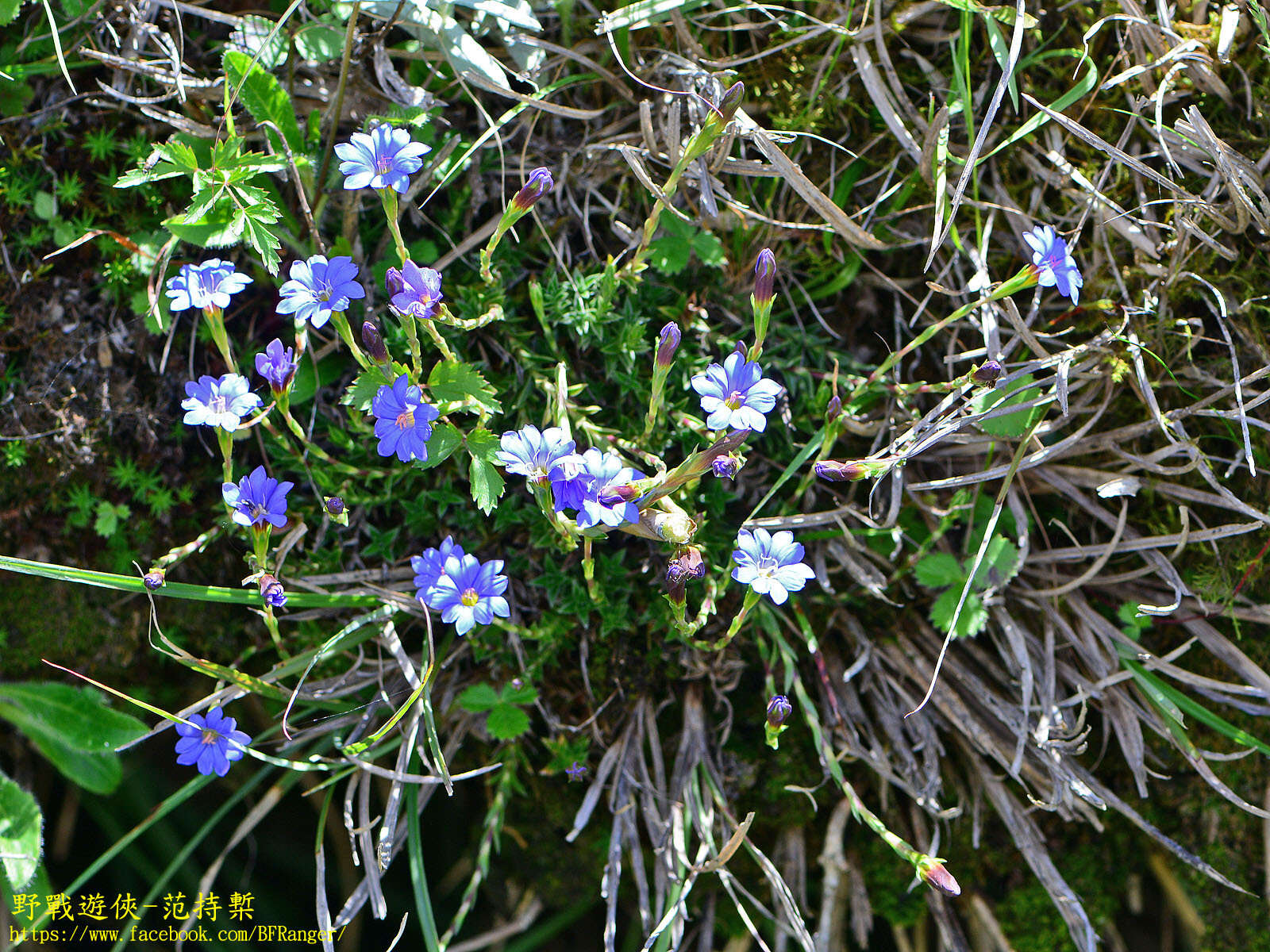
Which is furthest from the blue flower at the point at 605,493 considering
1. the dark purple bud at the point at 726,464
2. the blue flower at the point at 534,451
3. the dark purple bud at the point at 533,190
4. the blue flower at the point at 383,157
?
the blue flower at the point at 383,157

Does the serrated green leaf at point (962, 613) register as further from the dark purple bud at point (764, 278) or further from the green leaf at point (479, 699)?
the green leaf at point (479, 699)

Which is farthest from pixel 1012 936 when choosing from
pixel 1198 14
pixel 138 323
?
pixel 138 323

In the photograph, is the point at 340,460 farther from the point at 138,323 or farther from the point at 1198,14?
the point at 1198,14

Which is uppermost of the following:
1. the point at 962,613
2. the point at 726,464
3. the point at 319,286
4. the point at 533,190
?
the point at 533,190

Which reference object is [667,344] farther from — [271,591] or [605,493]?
[271,591]

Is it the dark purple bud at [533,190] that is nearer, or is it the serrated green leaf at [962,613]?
the dark purple bud at [533,190]

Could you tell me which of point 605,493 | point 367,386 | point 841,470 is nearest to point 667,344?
point 605,493
